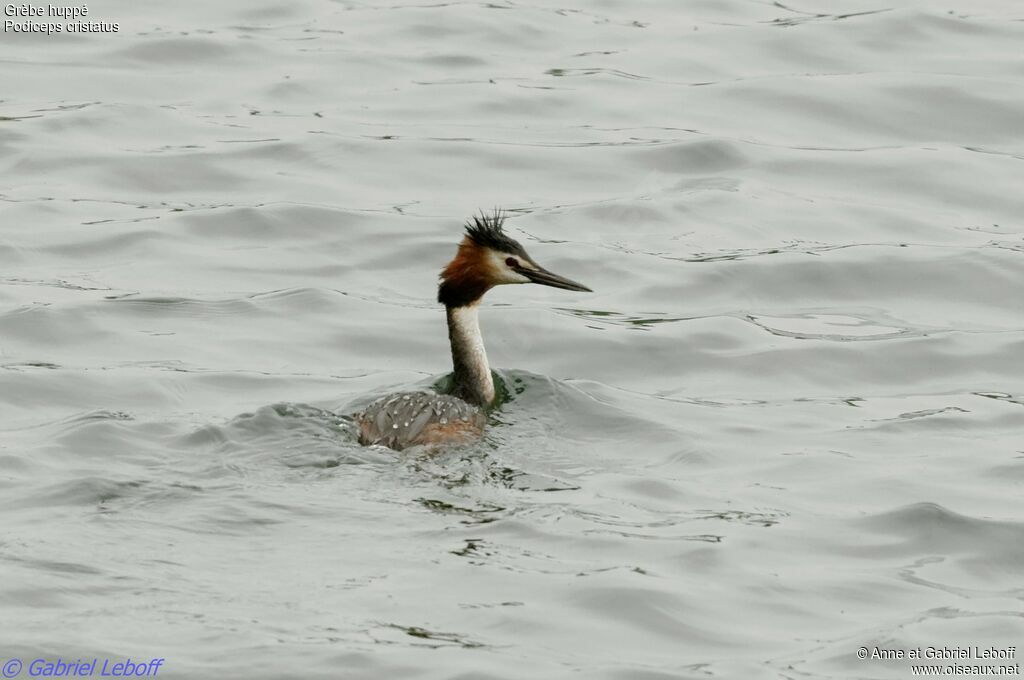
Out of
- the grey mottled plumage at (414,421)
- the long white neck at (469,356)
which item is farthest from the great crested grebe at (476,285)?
the grey mottled plumage at (414,421)

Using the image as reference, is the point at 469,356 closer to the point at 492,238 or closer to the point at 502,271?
the point at 502,271

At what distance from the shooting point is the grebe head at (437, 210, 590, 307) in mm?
11188

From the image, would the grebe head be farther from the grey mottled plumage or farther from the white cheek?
the grey mottled plumage

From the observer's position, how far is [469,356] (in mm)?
11328

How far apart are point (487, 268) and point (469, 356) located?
526 millimetres

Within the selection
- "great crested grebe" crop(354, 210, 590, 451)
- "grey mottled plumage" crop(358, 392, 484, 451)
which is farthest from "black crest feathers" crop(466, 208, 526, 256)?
"grey mottled plumage" crop(358, 392, 484, 451)

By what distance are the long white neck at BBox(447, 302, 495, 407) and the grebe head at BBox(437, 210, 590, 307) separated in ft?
0.23

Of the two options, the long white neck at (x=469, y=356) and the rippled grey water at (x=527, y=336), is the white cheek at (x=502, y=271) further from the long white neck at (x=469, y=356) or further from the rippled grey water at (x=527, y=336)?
the rippled grey water at (x=527, y=336)

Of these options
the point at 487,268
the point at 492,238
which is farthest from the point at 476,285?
the point at 492,238

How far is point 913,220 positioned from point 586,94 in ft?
11.8

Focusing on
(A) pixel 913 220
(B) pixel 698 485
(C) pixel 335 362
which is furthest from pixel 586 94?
(B) pixel 698 485

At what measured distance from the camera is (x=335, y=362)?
1188cm

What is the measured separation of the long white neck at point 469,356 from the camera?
37.1 feet

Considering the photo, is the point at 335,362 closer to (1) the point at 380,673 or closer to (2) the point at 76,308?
(2) the point at 76,308
